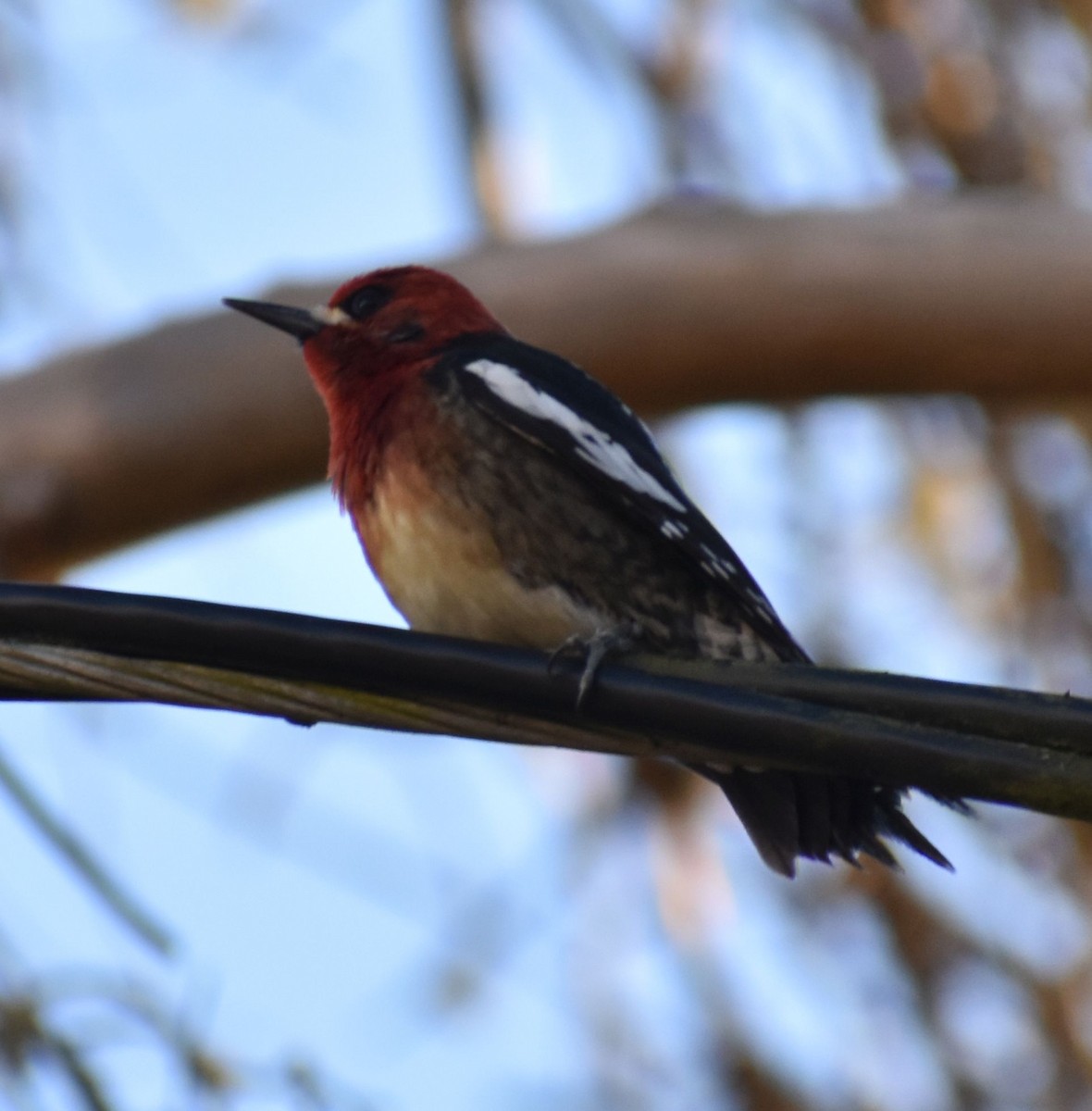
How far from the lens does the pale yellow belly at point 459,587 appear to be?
138 inches

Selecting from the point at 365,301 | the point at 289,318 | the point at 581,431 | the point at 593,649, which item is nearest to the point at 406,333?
the point at 365,301

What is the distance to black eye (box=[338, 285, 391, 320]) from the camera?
455 cm

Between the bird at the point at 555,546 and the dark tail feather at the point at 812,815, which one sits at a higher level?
the bird at the point at 555,546

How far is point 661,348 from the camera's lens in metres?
5.59

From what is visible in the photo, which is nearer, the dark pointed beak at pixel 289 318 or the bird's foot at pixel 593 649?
the bird's foot at pixel 593 649

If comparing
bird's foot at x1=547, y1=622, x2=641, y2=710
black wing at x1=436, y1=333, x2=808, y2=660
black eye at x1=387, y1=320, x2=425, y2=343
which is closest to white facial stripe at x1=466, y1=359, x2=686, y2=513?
black wing at x1=436, y1=333, x2=808, y2=660

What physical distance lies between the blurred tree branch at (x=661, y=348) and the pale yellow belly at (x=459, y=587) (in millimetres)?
1907

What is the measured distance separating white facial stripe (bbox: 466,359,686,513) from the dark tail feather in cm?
55

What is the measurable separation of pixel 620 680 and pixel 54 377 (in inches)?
141

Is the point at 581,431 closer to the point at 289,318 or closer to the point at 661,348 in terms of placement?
the point at 289,318

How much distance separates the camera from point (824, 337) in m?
5.55

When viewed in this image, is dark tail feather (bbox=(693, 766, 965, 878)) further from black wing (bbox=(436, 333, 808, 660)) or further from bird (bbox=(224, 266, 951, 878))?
black wing (bbox=(436, 333, 808, 660))

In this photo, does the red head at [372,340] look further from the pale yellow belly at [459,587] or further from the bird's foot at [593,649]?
the bird's foot at [593,649]

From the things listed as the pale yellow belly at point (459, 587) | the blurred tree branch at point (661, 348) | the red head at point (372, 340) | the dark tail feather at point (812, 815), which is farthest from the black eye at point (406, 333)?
the dark tail feather at point (812, 815)
